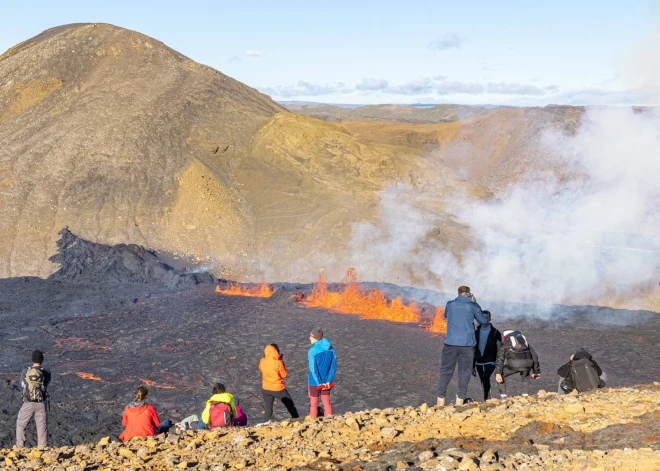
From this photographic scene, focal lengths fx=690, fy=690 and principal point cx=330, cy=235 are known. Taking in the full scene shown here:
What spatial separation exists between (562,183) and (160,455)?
49959 mm

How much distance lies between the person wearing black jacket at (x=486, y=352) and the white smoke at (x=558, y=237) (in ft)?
52.5

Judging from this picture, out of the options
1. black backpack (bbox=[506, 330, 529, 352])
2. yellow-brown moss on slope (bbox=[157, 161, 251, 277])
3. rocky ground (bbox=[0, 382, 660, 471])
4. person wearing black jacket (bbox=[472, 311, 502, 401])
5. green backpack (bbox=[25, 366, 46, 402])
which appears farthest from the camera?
yellow-brown moss on slope (bbox=[157, 161, 251, 277])

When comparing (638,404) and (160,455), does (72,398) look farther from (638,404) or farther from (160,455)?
(638,404)

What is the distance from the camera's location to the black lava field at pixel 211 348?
14.8 meters

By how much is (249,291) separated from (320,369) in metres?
18.1

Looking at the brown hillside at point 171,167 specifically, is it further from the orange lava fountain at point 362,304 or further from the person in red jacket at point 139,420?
the person in red jacket at point 139,420

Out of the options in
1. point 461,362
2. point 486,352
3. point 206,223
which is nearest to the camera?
point 461,362

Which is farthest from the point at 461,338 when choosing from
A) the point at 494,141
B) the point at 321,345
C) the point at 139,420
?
the point at 494,141

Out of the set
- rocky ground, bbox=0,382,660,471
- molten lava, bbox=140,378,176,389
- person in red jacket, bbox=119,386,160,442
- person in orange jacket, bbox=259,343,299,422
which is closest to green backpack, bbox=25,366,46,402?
rocky ground, bbox=0,382,660,471

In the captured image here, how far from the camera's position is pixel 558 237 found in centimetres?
3180

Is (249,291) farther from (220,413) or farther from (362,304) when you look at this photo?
(220,413)

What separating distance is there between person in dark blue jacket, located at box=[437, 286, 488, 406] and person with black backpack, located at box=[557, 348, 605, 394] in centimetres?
163

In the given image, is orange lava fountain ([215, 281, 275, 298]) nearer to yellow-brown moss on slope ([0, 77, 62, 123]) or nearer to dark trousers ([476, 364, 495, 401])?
dark trousers ([476, 364, 495, 401])

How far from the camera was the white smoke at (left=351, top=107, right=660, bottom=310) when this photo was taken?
28188 mm
